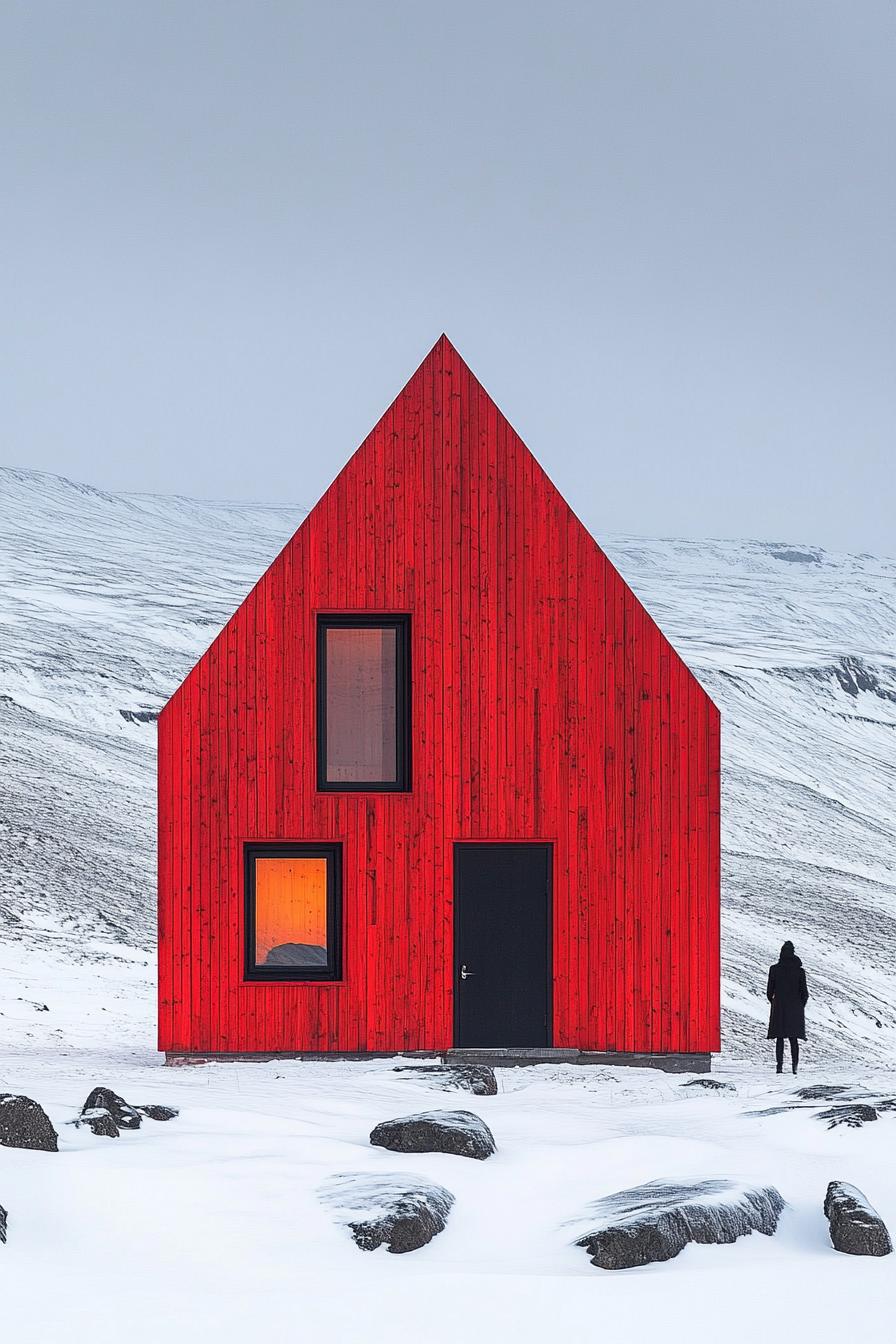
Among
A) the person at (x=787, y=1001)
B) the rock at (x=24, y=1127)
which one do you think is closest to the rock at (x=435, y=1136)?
the rock at (x=24, y=1127)

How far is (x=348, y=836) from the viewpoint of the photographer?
1344 centimetres

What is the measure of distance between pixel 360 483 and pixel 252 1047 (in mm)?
5735

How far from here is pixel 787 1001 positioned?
13766 mm

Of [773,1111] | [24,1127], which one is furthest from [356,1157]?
[773,1111]

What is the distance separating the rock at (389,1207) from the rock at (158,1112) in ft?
6.06

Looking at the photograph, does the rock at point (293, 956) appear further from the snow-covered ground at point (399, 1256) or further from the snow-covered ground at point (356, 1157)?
the snow-covered ground at point (399, 1256)

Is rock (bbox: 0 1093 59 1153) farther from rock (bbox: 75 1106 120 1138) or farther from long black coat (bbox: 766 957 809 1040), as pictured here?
long black coat (bbox: 766 957 809 1040)

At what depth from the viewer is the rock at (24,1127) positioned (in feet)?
25.0

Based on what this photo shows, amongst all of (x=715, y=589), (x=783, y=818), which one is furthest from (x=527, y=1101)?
(x=715, y=589)

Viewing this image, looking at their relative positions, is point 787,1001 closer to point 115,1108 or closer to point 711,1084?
point 711,1084

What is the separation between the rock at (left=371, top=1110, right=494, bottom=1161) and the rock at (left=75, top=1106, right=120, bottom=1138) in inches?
64.8

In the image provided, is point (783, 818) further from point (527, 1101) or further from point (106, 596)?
point (106, 596)

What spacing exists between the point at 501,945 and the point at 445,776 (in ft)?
5.83

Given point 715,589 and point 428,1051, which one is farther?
point 715,589
